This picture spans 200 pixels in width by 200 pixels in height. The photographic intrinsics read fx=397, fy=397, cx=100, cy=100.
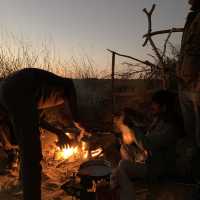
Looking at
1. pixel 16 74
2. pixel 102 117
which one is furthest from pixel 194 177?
pixel 102 117

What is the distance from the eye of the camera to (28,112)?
15.6 feet

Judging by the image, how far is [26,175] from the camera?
4684 millimetres

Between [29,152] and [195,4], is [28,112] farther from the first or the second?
[195,4]

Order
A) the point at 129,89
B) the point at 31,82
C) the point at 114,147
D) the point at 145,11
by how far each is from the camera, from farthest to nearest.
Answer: the point at 129,89 < the point at 114,147 < the point at 145,11 < the point at 31,82

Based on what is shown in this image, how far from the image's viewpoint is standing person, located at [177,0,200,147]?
15.6 ft

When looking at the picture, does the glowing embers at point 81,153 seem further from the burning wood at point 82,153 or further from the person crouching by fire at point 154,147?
the person crouching by fire at point 154,147

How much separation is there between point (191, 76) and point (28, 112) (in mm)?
2043

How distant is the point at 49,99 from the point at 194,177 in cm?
209

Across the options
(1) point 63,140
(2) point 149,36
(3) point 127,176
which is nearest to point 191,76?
(3) point 127,176

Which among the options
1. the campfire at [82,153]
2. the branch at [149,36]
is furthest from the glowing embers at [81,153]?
the branch at [149,36]

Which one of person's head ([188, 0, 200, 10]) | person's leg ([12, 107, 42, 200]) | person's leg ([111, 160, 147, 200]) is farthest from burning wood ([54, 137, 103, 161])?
person's head ([188, 0, 200, 10])

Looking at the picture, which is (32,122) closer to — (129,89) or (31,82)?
(31,82)

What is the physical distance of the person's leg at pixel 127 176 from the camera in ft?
14.6

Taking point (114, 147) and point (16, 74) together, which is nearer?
point (16, 74)
